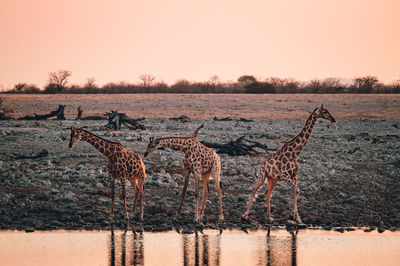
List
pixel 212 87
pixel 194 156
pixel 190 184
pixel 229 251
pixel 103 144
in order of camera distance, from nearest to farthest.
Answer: pixel 229 251
pixel 194 156
pixel 103 144
pixel 190 184
pixel 212 87

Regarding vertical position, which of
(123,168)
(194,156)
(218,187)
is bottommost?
(218,187)

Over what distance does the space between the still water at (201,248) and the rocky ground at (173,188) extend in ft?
2.07

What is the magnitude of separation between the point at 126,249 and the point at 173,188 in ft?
15.3

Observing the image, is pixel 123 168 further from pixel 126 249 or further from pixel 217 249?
pixel 217 249

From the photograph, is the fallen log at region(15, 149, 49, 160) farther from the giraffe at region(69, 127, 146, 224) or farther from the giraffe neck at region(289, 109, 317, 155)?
the giraffe neck at region(289, 109, 317, 155)

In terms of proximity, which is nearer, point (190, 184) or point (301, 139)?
point (301, 139)

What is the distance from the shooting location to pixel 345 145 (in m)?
23.8

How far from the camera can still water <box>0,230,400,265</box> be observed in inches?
397

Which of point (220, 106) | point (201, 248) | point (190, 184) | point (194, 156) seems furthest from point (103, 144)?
point (220, 106)

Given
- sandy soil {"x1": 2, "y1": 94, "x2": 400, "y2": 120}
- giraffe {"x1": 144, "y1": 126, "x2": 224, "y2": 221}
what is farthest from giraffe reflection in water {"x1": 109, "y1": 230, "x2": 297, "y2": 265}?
sandy soil {"x1": 2, "y1": 94, "x2": 400, "y2": 120}

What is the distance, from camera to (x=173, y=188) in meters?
15.2

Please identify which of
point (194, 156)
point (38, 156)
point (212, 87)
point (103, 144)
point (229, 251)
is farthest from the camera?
point (212, 87)

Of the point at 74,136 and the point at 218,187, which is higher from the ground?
the point at 74,136

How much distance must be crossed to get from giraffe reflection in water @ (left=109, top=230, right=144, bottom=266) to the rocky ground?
693 mm
